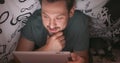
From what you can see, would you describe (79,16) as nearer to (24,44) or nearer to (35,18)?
(35,18)

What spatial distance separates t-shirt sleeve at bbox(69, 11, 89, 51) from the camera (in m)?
1.21

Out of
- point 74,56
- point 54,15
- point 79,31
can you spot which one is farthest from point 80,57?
point 54,15

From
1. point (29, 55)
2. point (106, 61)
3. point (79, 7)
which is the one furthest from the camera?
point (106, 61)

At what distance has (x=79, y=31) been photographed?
3.96ft

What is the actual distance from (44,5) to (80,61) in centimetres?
36

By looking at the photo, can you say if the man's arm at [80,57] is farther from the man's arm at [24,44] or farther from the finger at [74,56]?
the man's arm at [24,44]

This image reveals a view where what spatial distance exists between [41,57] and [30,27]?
7.9 inches

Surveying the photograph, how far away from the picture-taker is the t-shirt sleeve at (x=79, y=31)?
1.21 metres

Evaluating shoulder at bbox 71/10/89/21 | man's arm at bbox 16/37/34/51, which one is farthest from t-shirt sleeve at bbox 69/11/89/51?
man's arm at bbox 16/37/34/51

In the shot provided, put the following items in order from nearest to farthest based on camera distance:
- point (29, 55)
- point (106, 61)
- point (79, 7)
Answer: point (29, 55), point (79, 7), point (106, 61)

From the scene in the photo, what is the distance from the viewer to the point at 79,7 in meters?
1.22

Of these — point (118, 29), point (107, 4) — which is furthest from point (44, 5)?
point (118, 29)

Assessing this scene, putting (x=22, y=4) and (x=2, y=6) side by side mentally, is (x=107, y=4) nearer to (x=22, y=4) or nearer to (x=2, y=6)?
(x=22, y=4)

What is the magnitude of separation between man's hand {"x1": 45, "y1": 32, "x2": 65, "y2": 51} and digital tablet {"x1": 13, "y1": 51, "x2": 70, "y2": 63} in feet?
0.27
